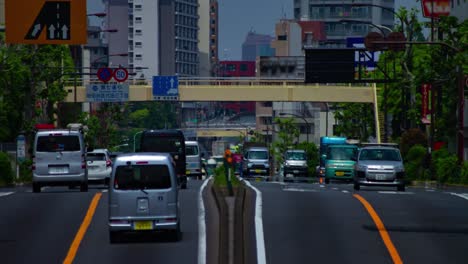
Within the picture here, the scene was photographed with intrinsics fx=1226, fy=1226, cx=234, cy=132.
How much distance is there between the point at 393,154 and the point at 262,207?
2035 centimetres

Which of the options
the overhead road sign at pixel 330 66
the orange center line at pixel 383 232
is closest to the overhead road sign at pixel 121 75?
the overhead road sign at pixel 330 66

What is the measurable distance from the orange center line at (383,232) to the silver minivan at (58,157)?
12.8 meters

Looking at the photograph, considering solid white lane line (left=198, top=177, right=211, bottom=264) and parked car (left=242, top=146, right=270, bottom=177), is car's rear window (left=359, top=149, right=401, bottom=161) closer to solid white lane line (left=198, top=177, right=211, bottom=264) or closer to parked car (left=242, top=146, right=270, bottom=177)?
solid white lane line (left=198, top=177, right=211, bottom=264)

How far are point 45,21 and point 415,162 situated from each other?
128 ft

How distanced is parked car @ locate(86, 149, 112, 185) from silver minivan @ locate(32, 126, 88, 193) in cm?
834

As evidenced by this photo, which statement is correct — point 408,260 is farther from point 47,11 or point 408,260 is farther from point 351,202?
point 47,11

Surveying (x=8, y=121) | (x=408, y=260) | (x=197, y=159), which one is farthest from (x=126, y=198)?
(x=8, y=121)

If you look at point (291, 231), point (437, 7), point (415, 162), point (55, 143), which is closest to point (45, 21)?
point (55, 143)

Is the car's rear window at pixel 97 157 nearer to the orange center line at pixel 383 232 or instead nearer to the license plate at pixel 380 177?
the license plate at pixel 380 177

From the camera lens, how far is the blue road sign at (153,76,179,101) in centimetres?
11244

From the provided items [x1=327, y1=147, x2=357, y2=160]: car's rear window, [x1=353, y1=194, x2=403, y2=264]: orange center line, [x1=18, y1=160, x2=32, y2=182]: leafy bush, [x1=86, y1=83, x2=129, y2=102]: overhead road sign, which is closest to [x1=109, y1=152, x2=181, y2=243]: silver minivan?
[x1=353, y1=194, x2=403, y2=264]: orange center line

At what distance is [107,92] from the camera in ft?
353

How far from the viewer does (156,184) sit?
95.0ft

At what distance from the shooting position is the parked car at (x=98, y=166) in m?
55.8
